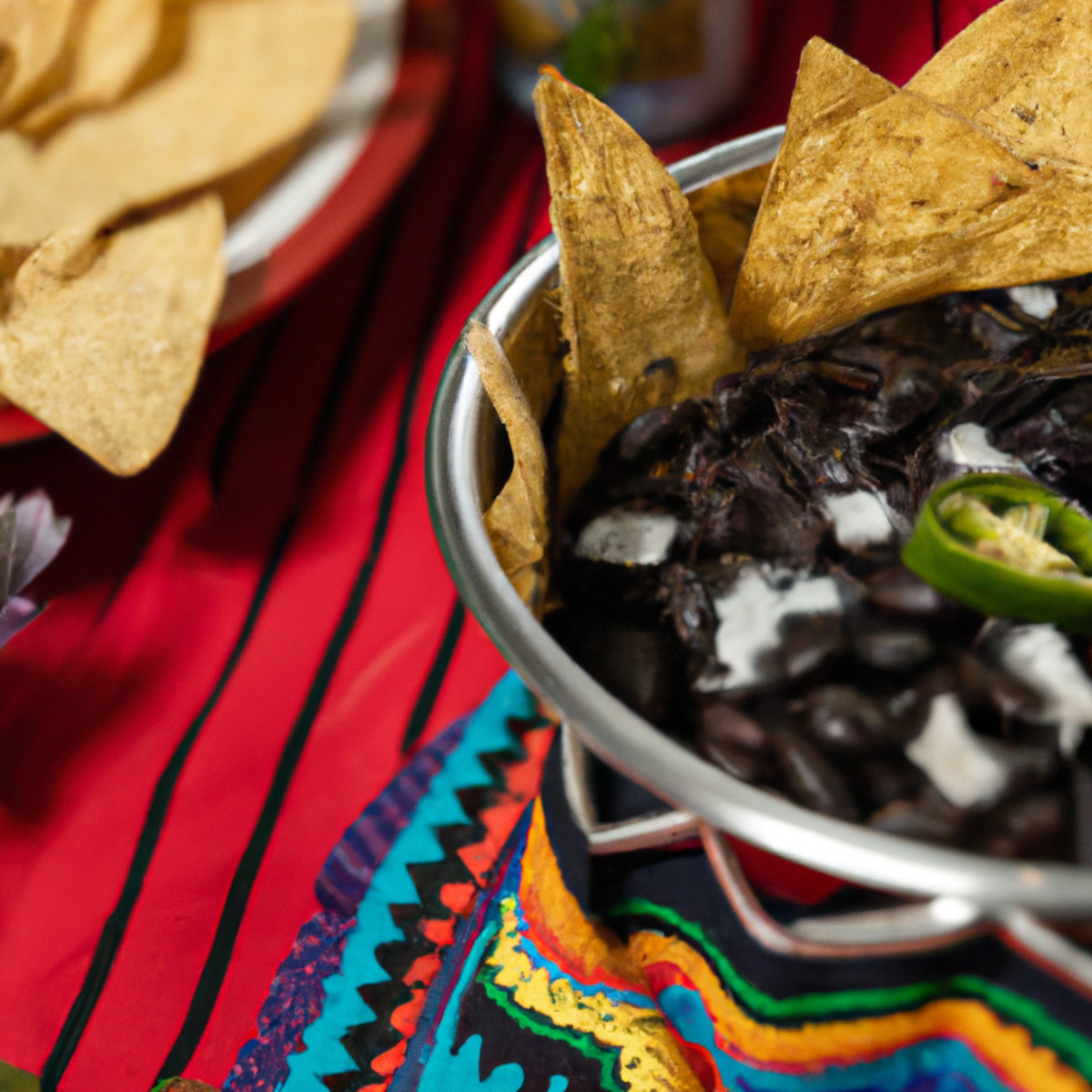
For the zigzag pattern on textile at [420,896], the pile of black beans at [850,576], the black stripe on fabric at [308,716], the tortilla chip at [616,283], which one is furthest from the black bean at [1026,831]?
the black stripe on fabric at [308,716]

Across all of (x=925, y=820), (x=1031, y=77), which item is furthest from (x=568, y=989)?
(x=1031, y=77)

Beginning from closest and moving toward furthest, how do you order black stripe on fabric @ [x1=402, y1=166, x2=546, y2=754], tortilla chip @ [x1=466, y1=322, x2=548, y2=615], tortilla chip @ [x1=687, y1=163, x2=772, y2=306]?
A: tortilla chip @ [x1=466, y1=322, x2=548, y2=615] → tortilla chip @ [x1=687, y1=163, x2=772, y2=306] → black stripe on fabric @ [x1=402, y1=166, x2=546, y2=754]

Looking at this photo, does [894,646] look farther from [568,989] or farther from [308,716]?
[308,716]

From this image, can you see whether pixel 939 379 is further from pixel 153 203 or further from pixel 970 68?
pixel 153 203

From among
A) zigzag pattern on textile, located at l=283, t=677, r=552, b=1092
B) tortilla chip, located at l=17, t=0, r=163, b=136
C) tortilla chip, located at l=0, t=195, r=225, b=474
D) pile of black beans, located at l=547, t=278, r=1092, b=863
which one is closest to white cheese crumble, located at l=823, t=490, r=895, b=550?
pile of black beans, located at l=547, t=278, r=1092, b=863

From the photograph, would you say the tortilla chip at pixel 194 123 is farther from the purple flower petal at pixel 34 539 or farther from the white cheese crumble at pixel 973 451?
the white cheese crumble at pixel 973 451

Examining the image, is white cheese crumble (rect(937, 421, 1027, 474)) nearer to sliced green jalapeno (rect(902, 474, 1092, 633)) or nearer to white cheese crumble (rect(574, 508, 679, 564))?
sliced green jalapeno (rect(902, 474, 1092, 633))

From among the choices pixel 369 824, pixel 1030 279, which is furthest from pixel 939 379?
pixel 369 824
